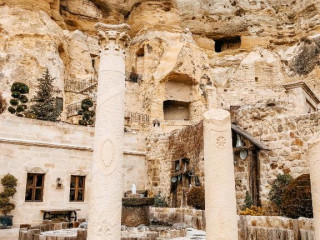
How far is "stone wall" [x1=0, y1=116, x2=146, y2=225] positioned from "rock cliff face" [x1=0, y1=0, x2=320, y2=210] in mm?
7505

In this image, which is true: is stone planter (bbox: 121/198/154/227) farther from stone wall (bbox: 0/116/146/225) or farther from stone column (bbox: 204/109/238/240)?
stone wall (bbox: 0/116/146/225)

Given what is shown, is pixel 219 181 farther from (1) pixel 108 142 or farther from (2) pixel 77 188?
(2) pixel 77 188

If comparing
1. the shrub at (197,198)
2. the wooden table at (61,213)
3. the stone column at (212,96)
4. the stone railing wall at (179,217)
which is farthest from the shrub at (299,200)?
the stone column at (212,96)

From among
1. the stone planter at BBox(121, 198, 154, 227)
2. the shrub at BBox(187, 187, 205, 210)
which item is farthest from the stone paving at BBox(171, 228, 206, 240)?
the shrub at BBox(187, 187, 205, 210)

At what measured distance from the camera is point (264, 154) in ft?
28.0

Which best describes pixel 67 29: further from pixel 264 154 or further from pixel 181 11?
pixel 264 154

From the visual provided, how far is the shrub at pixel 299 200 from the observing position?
6357 millimetres

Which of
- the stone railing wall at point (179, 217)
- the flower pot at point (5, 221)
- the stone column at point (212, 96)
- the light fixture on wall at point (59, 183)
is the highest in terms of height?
the stone column at point (212, 96)

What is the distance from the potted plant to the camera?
32.8 feet

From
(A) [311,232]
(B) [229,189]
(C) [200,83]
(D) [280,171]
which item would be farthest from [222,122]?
(C) [200,83]

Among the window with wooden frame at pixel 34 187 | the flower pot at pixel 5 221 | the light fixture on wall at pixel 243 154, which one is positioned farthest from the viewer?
the window with wooden frame at pixel 34 187

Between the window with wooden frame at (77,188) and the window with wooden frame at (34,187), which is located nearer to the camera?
the window with wooden frame at (34,187)

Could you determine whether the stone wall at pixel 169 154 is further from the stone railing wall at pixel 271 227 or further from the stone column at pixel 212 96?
the stone column at pixel 212 96

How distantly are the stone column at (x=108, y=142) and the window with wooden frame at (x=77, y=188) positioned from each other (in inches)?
303
